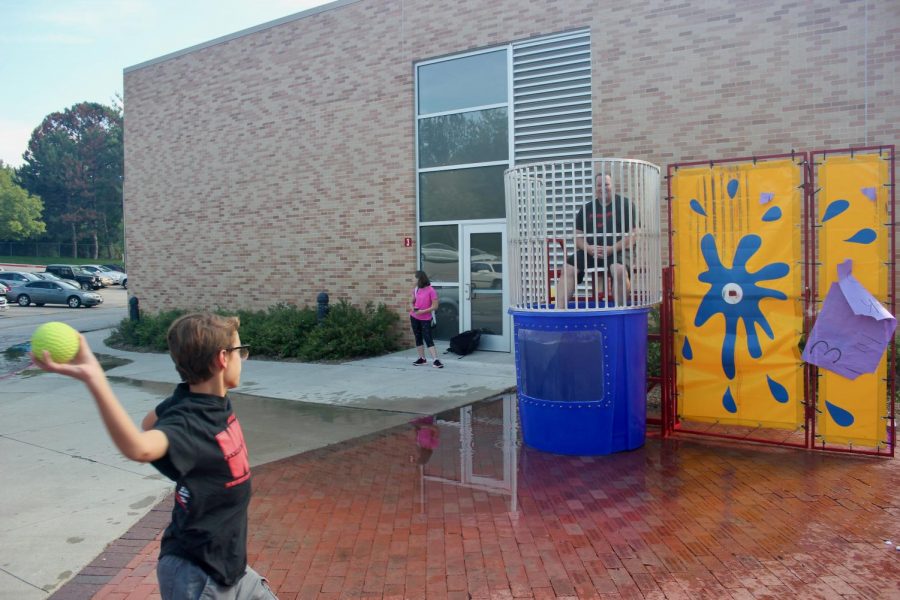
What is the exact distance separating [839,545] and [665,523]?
38.2 inches

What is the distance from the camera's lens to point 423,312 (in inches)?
441

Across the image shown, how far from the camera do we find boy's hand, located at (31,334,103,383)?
197 centimetres

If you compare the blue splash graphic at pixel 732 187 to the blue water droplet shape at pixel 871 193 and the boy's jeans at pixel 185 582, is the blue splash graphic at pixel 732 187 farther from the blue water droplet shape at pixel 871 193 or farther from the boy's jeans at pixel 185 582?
the boy's jeans at pixel 185 582

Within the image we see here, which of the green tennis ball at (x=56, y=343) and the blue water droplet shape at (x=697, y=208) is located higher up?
the blue water droplet shape at (x=697, y=208)

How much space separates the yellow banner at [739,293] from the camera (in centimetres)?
617

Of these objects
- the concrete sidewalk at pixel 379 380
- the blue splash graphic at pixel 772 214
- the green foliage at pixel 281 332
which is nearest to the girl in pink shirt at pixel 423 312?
the concrete sidewalk at pixel 379 380

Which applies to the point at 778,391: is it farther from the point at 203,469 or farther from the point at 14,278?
the point at 14,278

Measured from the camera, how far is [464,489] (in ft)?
17.8

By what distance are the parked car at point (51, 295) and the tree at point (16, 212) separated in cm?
3250

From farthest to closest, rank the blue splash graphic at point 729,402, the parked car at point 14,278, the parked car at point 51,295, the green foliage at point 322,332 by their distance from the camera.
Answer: the parked car at point 14,278, the parked car at point 51,295, the green foliage at point 322,332, the blue splash graphic at point 729,402

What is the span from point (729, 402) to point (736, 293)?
3.16 ft

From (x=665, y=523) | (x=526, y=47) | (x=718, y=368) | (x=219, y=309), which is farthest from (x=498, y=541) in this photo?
(x=219, y=309)

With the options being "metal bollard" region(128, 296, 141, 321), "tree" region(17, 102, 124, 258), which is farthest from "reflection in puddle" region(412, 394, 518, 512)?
"tree" region(17, 102, 124, 258)

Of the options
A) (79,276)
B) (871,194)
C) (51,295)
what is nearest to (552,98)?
(871,194)
